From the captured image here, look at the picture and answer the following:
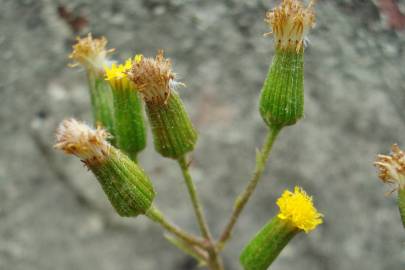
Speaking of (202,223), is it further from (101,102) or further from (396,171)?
(396,171)

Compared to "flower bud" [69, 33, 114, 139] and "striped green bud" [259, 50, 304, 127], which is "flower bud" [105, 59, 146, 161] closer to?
"flower bud" [69, 33, 114, 139]

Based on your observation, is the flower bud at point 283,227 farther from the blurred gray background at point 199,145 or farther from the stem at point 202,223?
the blurred gray background at point 199,145

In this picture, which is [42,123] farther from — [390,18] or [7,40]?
[390,18]

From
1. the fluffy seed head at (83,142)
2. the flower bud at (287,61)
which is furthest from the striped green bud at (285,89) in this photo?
the fluffy seed head at (83,142)

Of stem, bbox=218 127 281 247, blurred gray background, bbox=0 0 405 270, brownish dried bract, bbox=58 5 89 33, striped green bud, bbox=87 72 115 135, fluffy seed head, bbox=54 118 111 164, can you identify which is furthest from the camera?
brownish dried bract, bbox=58 5 89 33

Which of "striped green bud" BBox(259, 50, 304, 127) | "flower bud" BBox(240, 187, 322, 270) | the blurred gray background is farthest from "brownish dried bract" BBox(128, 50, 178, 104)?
the blurred gray background

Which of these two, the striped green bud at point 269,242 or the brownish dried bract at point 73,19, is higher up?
the brownish dried bract at point 73,19

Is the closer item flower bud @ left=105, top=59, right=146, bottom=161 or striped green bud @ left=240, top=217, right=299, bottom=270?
striped green bud @ left=240, top=217, right=299, bottom=270
